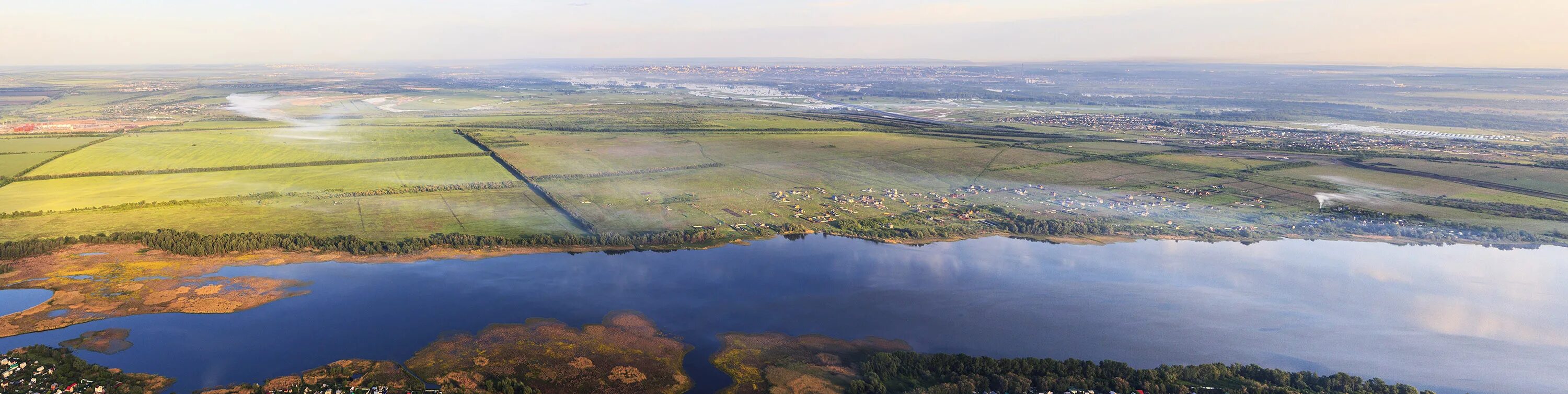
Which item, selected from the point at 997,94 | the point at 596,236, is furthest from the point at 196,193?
the point at 997,94

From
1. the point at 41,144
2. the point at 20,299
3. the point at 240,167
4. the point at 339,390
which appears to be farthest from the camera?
the point at 41,144

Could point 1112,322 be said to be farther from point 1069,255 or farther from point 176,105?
point 176,105

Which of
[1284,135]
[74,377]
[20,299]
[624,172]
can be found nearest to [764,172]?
[624,172]

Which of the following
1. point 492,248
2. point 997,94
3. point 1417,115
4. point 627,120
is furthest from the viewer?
point 997,94

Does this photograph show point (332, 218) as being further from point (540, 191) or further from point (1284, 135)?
point (1284, 135)

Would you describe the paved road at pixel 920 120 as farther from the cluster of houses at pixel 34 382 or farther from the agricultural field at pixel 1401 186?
the cluster of houses at pixel 34 382

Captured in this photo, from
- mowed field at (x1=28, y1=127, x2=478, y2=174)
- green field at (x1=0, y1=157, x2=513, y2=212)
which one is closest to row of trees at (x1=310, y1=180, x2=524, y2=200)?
green field at (x1=0, y1=157, x2=513, y2=212)
